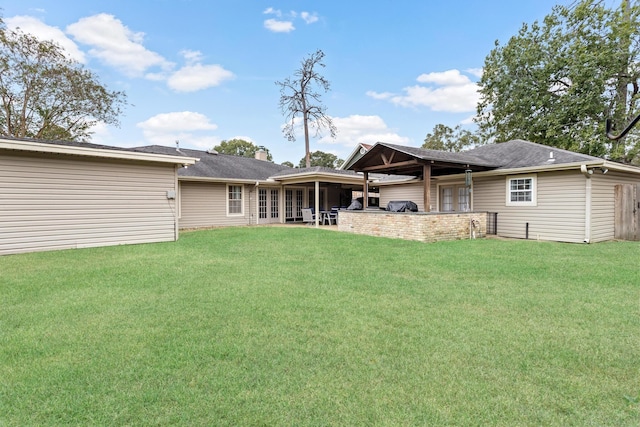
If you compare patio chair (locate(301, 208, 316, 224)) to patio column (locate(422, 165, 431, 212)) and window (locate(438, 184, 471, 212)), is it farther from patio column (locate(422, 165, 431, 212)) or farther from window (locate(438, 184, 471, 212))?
patio column (locate(422, 165, 431, 212))

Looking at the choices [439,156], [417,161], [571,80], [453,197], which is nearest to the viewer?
[417,161]

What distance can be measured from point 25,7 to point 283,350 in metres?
21.4

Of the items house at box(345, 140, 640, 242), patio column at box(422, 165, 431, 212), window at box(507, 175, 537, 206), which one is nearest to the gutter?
house at box(345, 140, 640, 242)

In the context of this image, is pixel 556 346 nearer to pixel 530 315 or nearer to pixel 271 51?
pixel 530 315

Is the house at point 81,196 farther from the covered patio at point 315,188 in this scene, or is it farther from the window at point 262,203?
the window at point 262,203

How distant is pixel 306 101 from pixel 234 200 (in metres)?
12.9

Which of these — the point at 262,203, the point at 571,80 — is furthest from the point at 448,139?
the point at 262,203

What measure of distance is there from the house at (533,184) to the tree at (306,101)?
1382 centimetres

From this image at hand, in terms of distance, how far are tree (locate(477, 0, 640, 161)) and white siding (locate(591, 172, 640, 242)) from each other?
23.3 feet

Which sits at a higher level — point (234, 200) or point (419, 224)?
point (234, 200)

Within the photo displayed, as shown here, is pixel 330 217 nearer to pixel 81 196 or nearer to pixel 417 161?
pixel 417 161

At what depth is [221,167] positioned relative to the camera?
16.3 m

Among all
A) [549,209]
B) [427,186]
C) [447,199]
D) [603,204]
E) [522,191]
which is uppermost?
[427,186]

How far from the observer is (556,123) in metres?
17.3
